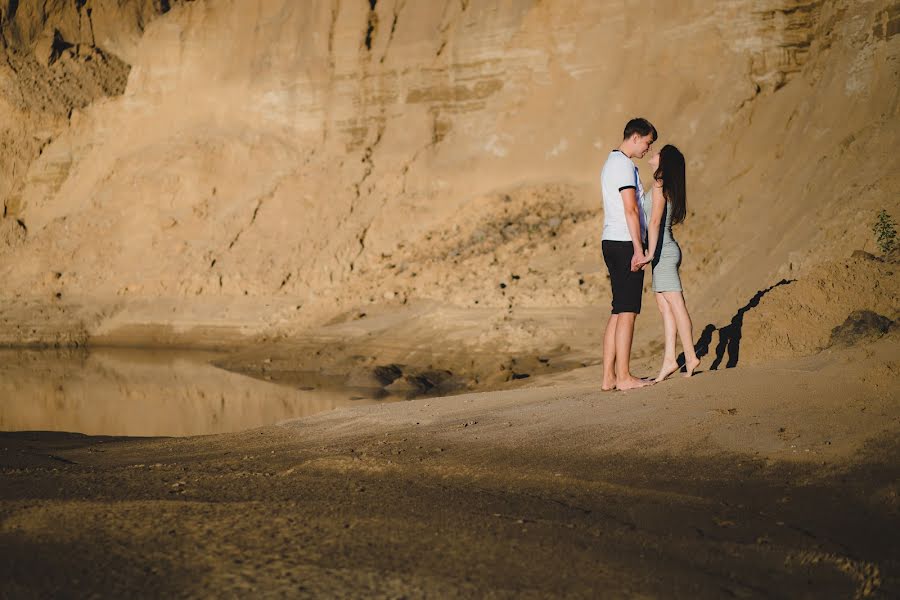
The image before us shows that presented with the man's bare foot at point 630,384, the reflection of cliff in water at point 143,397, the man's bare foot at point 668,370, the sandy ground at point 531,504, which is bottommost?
the reflection of cliff in water at point 143,397

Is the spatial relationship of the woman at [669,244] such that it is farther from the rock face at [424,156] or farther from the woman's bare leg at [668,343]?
the rock face at [424,156]

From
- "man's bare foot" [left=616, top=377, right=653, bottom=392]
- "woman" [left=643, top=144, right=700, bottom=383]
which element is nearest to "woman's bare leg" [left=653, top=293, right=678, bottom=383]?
"woman" [left=643, top=144, right=700, bottom=383]

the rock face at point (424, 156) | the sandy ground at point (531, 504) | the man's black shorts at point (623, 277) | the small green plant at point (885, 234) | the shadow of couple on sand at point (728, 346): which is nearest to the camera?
the sandy ground at point (531, 504)

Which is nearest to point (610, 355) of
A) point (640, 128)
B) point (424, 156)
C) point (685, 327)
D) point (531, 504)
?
point (685, 327)

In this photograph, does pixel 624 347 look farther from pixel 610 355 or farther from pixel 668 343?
pixel 668 343

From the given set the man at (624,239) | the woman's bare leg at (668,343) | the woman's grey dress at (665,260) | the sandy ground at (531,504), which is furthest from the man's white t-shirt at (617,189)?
the sandy ground at (531,504)

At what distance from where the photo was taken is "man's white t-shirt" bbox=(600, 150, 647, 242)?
18.6 feet

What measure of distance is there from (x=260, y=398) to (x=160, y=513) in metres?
8.35

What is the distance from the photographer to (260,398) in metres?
12.0

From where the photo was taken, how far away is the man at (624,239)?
18.6 feet

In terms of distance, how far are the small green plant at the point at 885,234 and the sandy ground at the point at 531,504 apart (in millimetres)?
3374

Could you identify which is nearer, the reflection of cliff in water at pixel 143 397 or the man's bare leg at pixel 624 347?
the man's bare leg at pixel 624 347

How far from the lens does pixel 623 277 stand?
5.83 metres

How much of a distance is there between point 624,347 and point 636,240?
72cm
